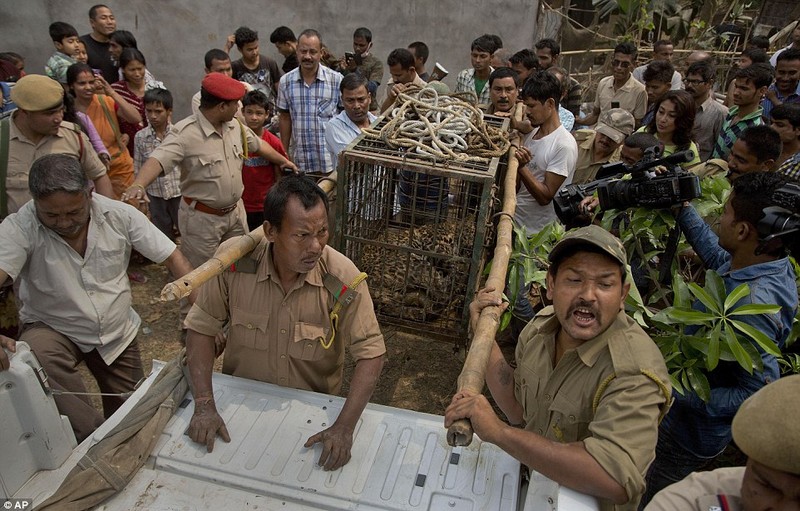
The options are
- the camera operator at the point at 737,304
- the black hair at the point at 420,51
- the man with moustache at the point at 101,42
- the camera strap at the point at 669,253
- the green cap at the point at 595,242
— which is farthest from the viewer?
the black hair at the point at 420,51

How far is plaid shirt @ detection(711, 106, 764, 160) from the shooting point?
4535mm

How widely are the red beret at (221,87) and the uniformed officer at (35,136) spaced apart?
2.92 feet

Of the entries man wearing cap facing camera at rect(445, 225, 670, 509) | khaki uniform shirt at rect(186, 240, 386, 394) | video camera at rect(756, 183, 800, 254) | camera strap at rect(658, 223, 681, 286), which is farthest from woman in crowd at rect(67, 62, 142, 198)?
video camera at rect(756, 183, 800, 254)

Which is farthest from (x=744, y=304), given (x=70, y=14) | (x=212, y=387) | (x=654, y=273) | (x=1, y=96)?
(x=70, y=14)

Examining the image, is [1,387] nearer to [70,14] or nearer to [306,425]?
[306,425]

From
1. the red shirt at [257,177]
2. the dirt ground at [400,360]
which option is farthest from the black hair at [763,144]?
the red shirt at [257,177]

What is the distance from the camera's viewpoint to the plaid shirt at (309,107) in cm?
545

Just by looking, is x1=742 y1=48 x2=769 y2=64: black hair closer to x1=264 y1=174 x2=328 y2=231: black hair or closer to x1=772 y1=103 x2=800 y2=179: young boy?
x1=772 y1=103 x2=800 y2=179: young boy

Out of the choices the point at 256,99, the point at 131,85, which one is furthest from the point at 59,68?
the point at 256,99

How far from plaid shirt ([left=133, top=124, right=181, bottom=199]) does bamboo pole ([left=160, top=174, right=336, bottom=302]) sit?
9.63 ft

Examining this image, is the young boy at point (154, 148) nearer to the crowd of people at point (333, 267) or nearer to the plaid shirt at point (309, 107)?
the crowd of people at point (333, 267)

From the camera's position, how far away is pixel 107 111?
493cm

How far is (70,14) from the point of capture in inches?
292

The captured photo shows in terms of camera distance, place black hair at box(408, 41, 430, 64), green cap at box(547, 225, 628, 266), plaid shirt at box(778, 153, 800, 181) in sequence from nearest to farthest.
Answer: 1. green cap at box(547, 225, 628, 266)
2. plaid shirt at box(778, 153, 800, 181)
3. black hair at box(408, 41, 430, 64)
